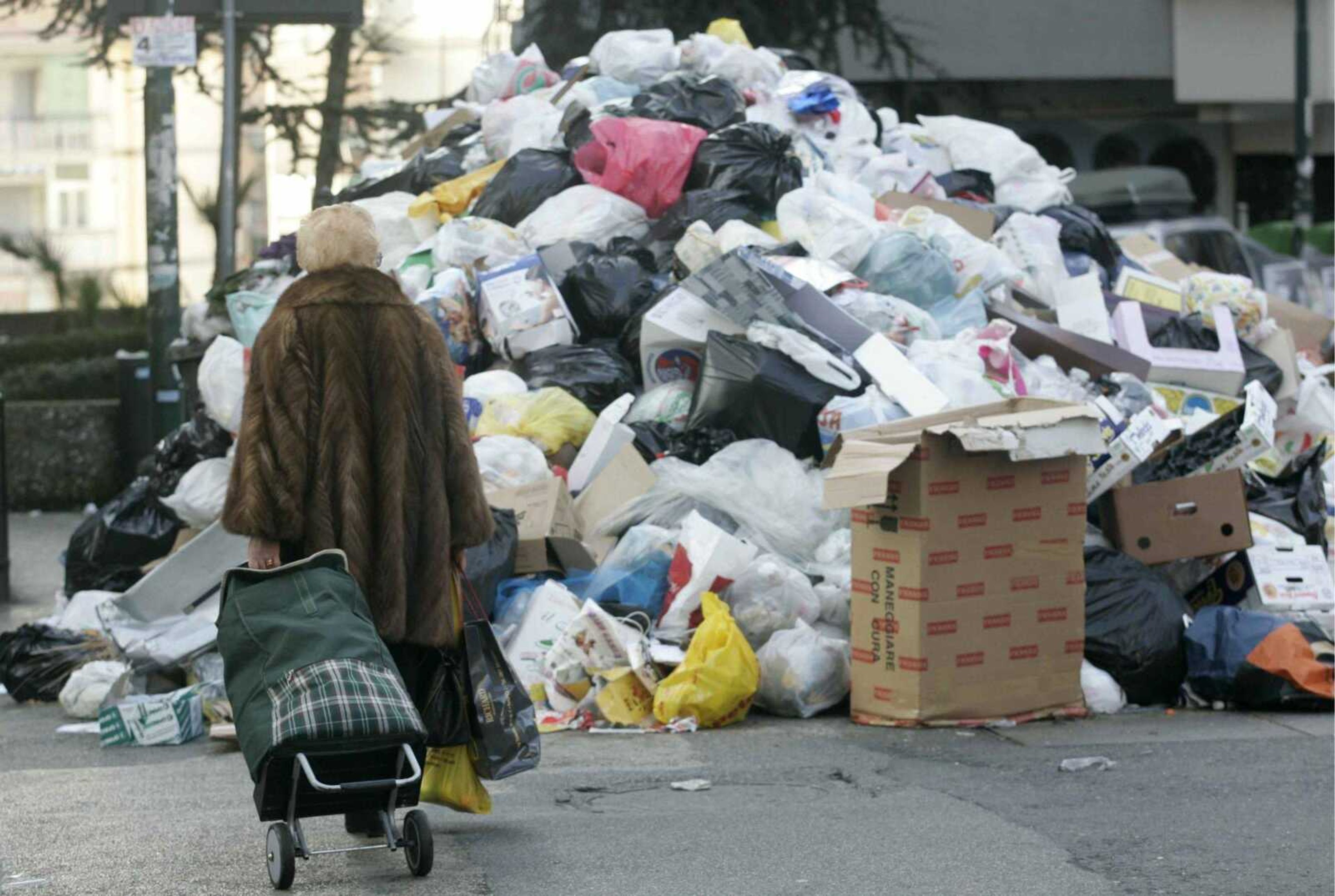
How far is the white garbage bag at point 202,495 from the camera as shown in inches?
312

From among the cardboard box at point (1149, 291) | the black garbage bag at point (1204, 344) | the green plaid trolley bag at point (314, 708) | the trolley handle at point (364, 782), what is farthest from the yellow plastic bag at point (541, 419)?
the trolley handle at point (364, 782)

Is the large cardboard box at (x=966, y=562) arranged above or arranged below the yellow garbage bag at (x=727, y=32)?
below

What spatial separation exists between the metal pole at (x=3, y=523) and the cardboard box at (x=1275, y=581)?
5679 mm

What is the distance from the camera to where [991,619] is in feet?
20.5

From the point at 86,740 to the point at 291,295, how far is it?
2.47m

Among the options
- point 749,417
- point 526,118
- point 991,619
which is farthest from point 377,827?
point 526,118

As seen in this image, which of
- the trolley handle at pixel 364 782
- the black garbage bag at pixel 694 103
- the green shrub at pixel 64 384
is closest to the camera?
the trolley handle at pixel 364 782

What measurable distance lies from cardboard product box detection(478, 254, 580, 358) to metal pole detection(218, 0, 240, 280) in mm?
2757

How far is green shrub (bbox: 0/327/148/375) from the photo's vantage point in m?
15.3

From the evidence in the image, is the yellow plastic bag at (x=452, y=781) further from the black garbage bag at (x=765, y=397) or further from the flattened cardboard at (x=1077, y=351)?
the flattened cardboard at (x=1077, y=351)

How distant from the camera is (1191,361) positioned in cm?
837

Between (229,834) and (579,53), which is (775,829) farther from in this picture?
(579,53)

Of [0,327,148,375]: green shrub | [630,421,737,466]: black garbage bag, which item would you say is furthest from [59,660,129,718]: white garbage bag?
[0,327,148,375]: green shrub

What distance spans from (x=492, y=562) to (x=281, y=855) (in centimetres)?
266
